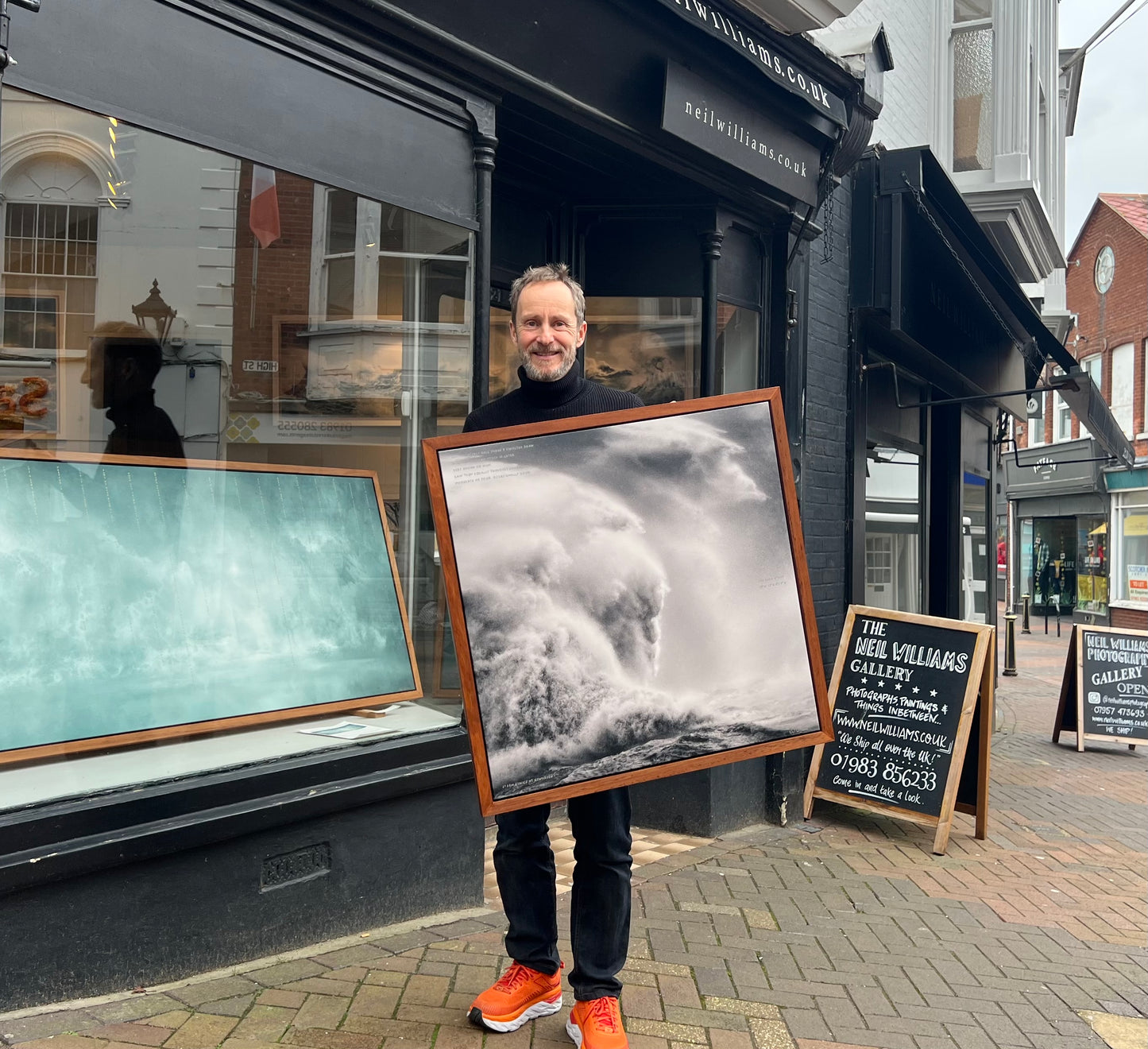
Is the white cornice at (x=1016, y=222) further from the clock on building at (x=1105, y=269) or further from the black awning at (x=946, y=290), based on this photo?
the clock on building at (x=1105, y=269)

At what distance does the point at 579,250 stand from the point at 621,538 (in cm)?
339

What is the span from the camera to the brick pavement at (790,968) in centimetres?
291

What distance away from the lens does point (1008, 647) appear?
14.7 metres

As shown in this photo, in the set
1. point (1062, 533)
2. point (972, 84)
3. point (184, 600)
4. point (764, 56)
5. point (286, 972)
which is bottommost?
point (286, 972)

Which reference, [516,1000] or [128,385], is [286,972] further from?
[128,385]

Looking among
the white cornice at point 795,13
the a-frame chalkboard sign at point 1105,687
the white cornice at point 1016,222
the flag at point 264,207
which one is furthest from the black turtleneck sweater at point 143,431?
the a-frame chalkboard sign at point 1105,687

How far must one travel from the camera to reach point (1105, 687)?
9.14m

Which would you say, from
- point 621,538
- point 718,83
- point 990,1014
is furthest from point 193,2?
point 990,1014

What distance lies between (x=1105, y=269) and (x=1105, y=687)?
21.9 metres

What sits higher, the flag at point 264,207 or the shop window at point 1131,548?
the flag at point 264,207

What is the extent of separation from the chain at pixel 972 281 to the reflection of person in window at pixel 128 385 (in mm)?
5041

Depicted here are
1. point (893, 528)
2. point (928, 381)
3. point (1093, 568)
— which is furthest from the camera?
point (1093, 568)

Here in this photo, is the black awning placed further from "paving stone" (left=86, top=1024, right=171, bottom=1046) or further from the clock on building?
the clock on building

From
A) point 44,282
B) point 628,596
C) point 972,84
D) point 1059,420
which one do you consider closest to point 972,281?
point 972,84
